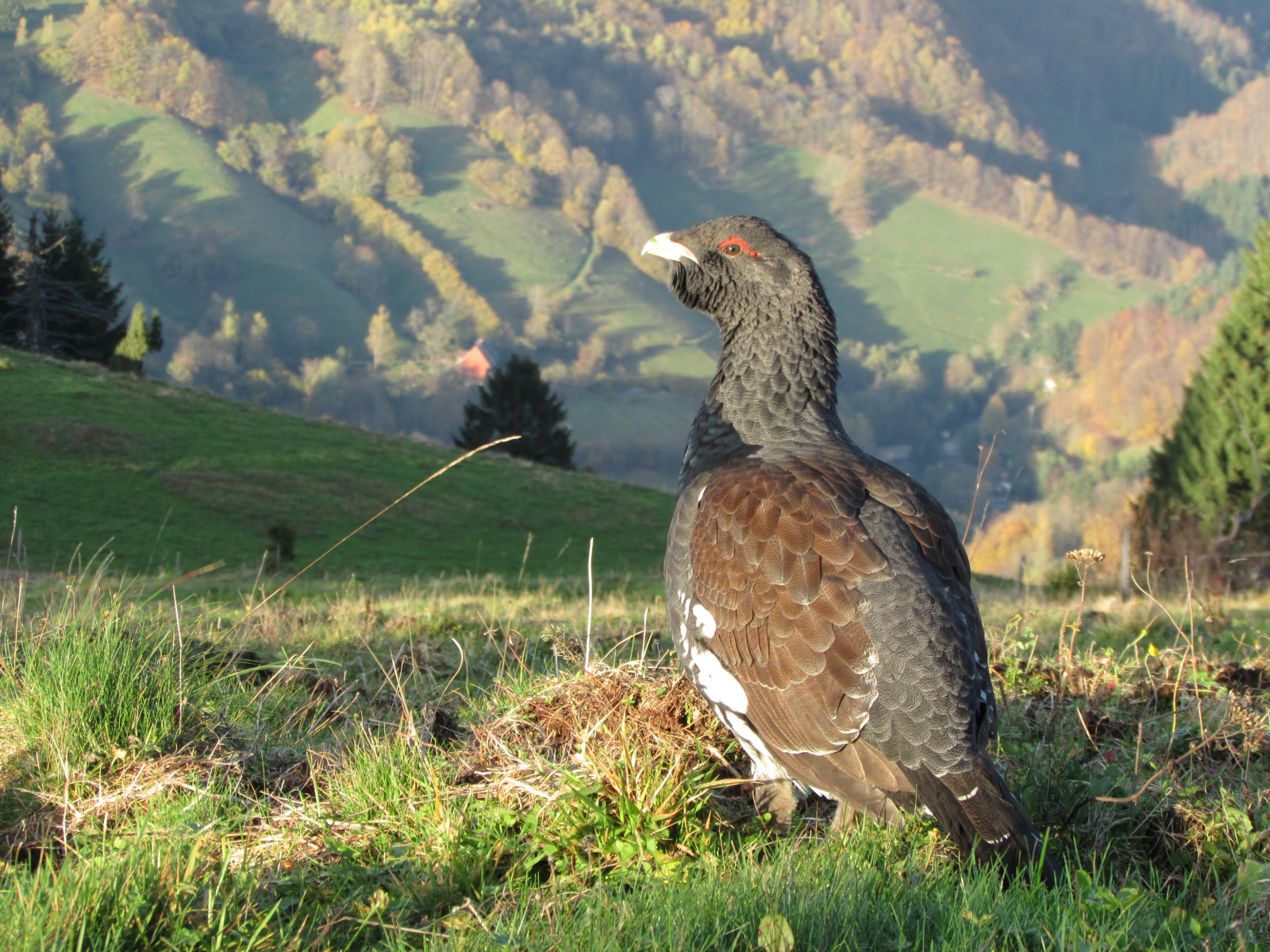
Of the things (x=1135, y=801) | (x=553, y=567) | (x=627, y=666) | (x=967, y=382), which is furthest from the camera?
(x=967, y=382)

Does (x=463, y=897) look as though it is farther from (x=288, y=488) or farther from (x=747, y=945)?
(x=288, y=488)

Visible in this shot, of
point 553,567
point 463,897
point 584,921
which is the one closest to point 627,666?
point 463,897

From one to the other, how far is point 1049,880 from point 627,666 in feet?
7.27

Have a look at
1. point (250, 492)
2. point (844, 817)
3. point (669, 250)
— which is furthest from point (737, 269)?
point (250, 492)

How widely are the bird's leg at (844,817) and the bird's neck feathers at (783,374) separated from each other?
6.31ft

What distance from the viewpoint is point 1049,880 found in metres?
3.63

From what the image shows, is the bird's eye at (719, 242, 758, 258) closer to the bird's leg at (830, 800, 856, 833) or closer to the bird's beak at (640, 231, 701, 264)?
the bird's beak at (640, 231, 701, 264)

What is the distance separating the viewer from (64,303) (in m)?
58.4

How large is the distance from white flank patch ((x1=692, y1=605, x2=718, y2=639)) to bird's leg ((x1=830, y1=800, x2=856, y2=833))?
0.88 metres

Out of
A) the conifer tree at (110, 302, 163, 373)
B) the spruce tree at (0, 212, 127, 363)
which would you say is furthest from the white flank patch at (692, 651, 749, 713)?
the spruce tree at (0, 212, 127, 363)

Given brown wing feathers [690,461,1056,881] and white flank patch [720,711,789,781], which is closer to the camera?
brown wing feathers [690,461,1056,881]

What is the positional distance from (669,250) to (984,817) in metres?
3.62

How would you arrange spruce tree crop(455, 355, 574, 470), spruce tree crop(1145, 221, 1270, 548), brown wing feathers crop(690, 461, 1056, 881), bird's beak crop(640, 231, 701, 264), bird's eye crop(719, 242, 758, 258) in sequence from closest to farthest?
brown wing feathers crop(690, 461, 1056, 881), bird's eye crop(719, 242, 758, 258), bird's beak crop(640, 231, 701, 264), spruce tree crop(1145, 221, 1270, 548), spruce tree crop(455, 355, 574, 470)

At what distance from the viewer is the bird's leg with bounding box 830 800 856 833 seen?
407 centimetres
